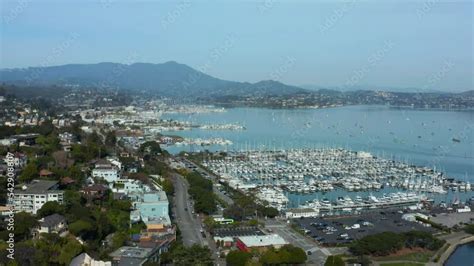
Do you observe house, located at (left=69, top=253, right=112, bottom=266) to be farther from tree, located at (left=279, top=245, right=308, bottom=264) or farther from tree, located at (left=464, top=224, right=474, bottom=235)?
tree, located at (left=464, top=224, right=474, bottom=235)

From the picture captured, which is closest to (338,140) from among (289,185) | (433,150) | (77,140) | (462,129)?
(433,150)

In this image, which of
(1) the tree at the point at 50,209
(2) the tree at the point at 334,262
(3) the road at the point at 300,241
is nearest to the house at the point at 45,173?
(1) the tree at the point at 50,209

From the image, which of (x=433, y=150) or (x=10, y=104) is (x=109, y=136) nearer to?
(x=10, y=104)

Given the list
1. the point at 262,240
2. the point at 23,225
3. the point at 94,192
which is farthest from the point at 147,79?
the point at 23,225

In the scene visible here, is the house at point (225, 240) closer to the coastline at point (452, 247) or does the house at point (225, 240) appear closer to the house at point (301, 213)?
the house at point (301, 213)

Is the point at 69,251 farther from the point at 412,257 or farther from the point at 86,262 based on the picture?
the point at 412,257

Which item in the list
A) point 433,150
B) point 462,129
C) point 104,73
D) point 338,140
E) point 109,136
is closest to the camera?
point 109,136
